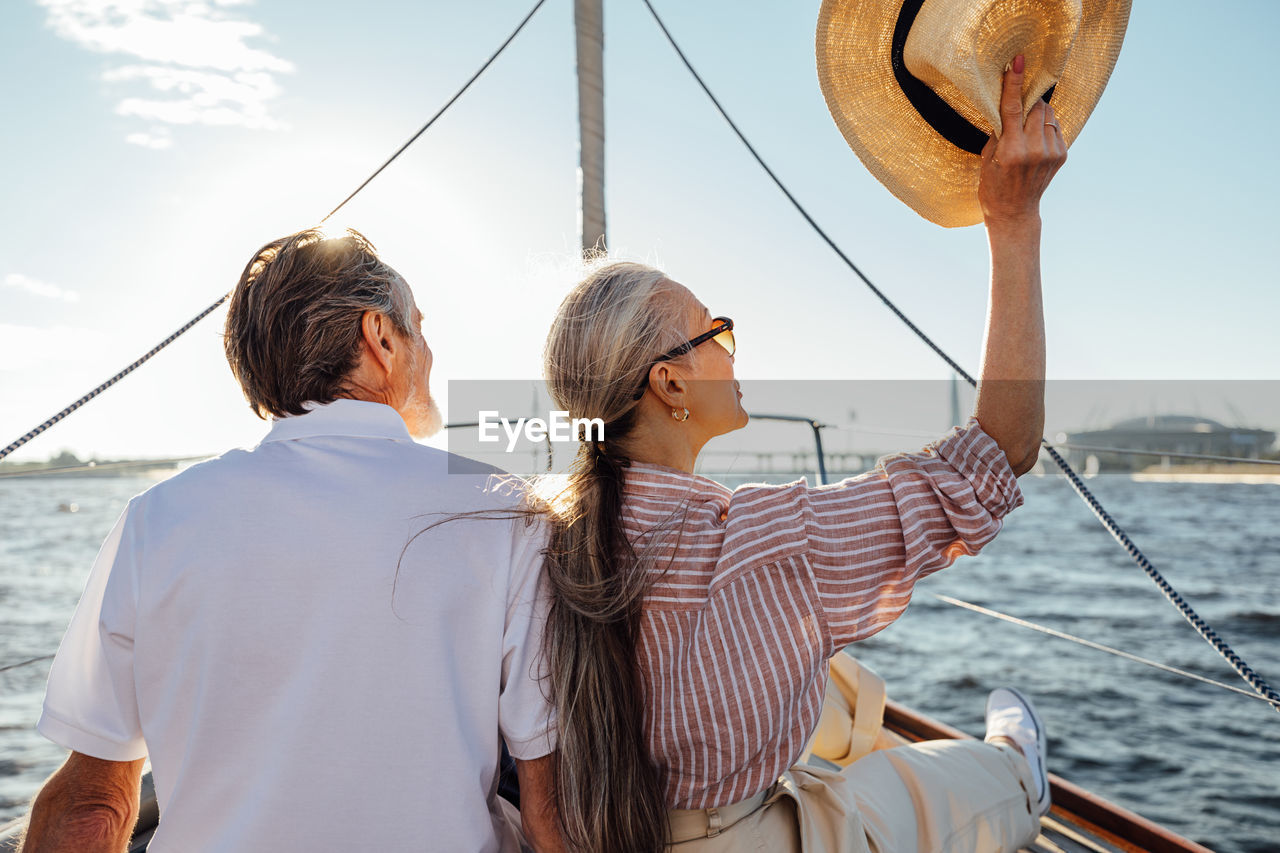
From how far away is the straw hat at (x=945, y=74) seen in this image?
3.08 feet

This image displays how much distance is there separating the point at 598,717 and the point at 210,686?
377mm

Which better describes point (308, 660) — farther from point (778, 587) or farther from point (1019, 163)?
Answer: point (1019, 163)

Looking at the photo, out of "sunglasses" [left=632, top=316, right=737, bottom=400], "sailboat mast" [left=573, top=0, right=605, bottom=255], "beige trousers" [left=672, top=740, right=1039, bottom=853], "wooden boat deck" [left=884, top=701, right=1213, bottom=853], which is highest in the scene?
"sailboat mast" [left=573, top=0, right=605, bottom=255]

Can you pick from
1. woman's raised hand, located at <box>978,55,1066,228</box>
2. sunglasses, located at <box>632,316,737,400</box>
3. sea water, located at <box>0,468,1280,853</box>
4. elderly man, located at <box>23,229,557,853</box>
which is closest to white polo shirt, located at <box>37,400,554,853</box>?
elderly man, located at <box>23,229,557,853</box>

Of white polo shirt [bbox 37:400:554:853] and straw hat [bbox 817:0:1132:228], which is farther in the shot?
straw hat [bbox 817:0:1132:228]

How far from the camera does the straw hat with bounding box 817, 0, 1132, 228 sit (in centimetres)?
94

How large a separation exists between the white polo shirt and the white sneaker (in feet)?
3.86

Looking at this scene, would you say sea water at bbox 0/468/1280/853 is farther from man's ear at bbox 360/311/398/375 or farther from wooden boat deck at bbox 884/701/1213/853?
man's ear at bbox 360/311/398/375

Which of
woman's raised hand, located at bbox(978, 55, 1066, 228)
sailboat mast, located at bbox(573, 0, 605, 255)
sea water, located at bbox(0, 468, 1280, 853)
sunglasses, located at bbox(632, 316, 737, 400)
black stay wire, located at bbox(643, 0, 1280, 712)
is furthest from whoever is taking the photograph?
sea water, located at bbox(0, 468, 1280, 853)

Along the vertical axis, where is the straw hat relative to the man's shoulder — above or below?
above

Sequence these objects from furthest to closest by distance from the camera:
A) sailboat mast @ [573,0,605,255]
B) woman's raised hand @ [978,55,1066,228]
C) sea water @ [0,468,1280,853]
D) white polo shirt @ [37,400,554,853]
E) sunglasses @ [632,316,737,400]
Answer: sea water @ [0,468,1280,853] → sailboat mast @ [573,0,605,255] → sunglasses @ [632,316,737,400] → woman's raised hand @ [978,55,1066,228] → white polo shirt @ [37,400,554,853]

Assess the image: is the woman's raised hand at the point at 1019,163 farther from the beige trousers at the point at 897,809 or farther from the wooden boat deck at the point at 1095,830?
the wooden boat deck at the point at 1095,830

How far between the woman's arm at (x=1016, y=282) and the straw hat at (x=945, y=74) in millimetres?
45

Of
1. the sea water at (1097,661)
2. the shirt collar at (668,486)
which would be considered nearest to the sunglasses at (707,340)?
the shirt collar at (668,486)
